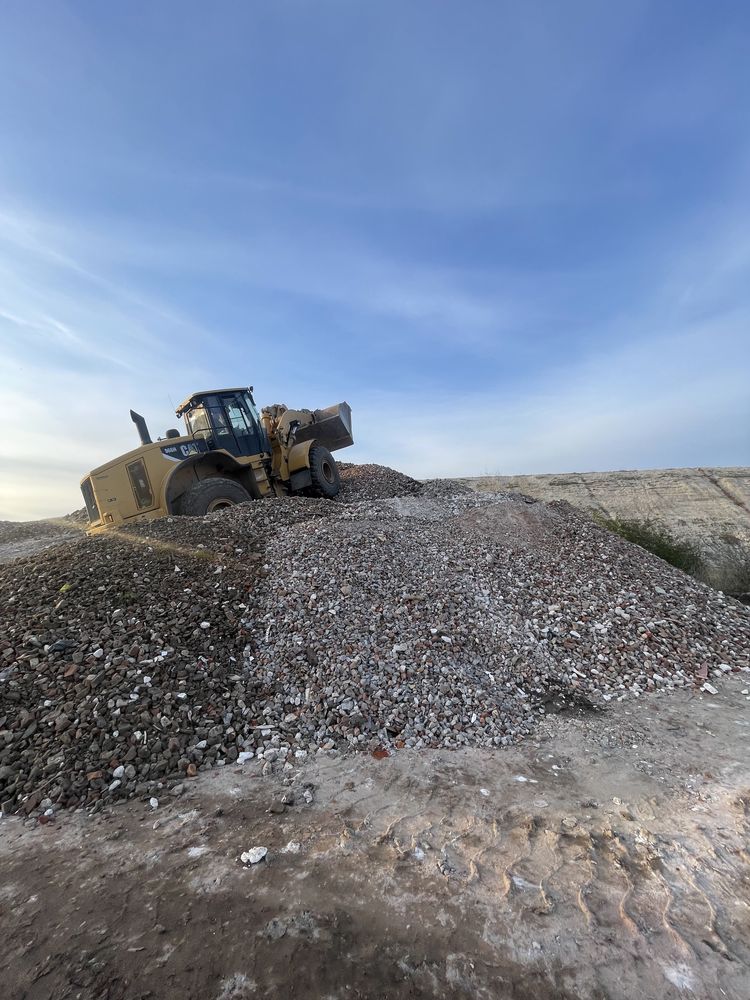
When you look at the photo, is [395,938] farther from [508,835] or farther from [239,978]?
[508,835]

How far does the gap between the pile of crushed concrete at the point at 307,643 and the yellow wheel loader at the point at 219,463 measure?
176 cm

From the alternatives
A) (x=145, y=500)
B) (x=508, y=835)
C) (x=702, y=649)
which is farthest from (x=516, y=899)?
(x=145, y=500)

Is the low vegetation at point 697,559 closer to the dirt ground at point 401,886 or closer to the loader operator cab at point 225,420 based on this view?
the dirt ground at point 401,886

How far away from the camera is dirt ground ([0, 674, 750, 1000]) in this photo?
75.2 inches

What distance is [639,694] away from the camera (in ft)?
15.9

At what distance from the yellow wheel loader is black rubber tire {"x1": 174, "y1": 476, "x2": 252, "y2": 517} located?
0.06ft

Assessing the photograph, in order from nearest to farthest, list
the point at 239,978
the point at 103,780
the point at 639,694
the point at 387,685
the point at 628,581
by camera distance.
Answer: the point at 239,978 < the point at 103,780 < the point at 387,685 < the point at 639,694 < the point at 628,581

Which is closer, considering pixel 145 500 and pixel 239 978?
pixel 239 978

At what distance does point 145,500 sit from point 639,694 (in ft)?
28.2

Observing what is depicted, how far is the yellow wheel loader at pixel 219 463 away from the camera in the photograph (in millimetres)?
9336

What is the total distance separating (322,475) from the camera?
12406 millimetres

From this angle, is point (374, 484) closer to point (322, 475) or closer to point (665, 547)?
point (322, 475)

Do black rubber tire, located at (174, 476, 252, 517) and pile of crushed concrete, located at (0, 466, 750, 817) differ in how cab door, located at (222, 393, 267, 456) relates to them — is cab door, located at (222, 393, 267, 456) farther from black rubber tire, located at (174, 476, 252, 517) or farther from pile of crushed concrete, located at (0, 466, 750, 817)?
pile of crushed concrete, located at (0, 466, 750, 817)

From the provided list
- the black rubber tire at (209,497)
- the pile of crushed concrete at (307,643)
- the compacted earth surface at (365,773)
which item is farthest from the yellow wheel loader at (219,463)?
the compacted earth surface at (365,773)
